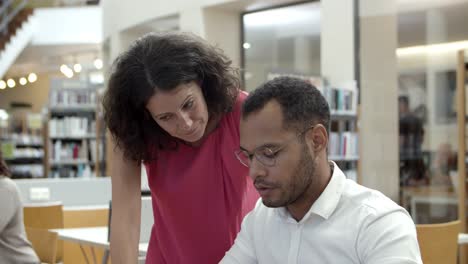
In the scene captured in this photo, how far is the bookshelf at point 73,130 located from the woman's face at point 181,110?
9808 mm

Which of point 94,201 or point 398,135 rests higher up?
point 398,135

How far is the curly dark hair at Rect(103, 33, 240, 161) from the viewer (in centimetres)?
174

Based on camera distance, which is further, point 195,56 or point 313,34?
point 313,34

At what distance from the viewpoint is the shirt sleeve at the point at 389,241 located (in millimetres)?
1335

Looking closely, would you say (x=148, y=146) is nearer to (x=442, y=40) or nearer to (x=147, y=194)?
(x=147, y=194)

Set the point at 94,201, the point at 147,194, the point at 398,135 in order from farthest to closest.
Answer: the point at 398,135
the point at 94,201
the point at 147,194

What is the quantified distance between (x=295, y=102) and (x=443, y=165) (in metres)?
Answer: 5.38

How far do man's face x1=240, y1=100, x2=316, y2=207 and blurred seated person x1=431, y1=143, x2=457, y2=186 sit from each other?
17.2ft

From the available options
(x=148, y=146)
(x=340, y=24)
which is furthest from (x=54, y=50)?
(x=148, y=146)

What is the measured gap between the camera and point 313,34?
349 inches

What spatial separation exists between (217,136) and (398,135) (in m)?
5.46

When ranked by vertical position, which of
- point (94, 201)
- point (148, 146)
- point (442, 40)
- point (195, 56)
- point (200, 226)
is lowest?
point (94, 201)

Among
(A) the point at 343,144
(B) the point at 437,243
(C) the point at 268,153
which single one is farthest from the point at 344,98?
(C) the point at 268,153

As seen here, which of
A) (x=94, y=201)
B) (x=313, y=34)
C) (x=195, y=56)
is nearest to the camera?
(x=195, y=56)
